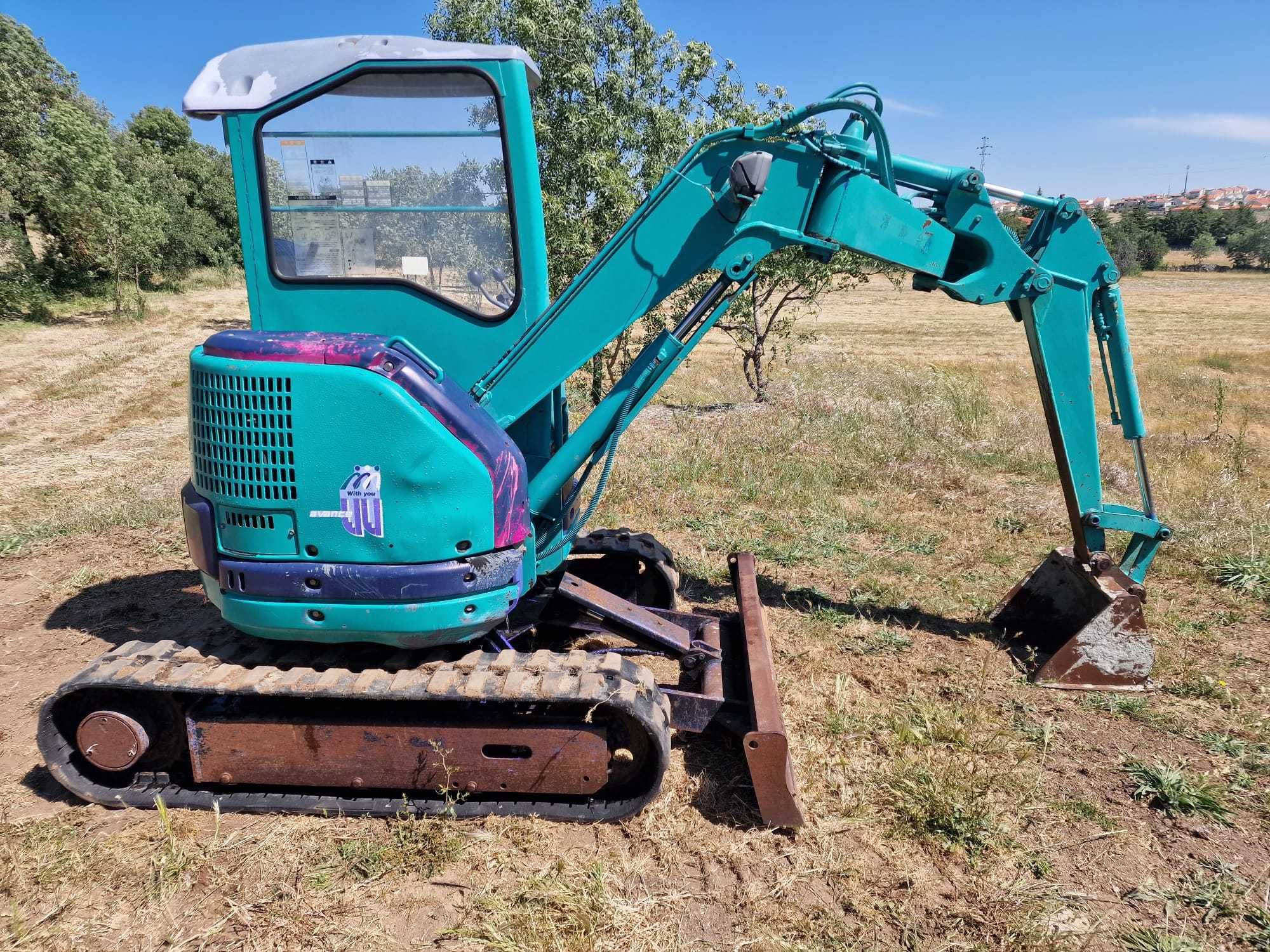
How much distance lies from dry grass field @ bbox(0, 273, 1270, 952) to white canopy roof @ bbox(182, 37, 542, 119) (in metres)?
2.46

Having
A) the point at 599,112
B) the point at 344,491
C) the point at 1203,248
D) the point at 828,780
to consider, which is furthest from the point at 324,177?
the point at 1203,248

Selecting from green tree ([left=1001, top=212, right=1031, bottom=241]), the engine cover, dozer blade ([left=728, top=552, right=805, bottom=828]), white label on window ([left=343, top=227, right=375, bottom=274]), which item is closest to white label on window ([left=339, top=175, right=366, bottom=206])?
white label on window ([left=343, top=227, right=375, bottom=274])

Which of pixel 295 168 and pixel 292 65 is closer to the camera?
pixel 292 65

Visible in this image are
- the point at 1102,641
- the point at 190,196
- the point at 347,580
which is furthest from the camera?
the point at 190,196

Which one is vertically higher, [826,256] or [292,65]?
[292,65]

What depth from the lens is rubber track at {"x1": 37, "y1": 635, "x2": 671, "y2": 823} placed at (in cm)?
334

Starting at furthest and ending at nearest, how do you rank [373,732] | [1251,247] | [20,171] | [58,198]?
[1251,247], [58,198], [20,171], [373,732]

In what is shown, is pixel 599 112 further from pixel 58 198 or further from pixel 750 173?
pixel 58 198

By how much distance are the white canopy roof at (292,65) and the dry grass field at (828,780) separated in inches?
97.0

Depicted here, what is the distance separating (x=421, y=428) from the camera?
323cm

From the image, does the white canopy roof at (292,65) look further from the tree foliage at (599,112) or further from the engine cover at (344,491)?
the tree foliage at (599,112)

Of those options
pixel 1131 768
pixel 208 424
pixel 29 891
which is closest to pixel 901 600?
pixel 1131 768

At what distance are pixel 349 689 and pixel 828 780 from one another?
2172 mm

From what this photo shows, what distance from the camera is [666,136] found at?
428 inches
